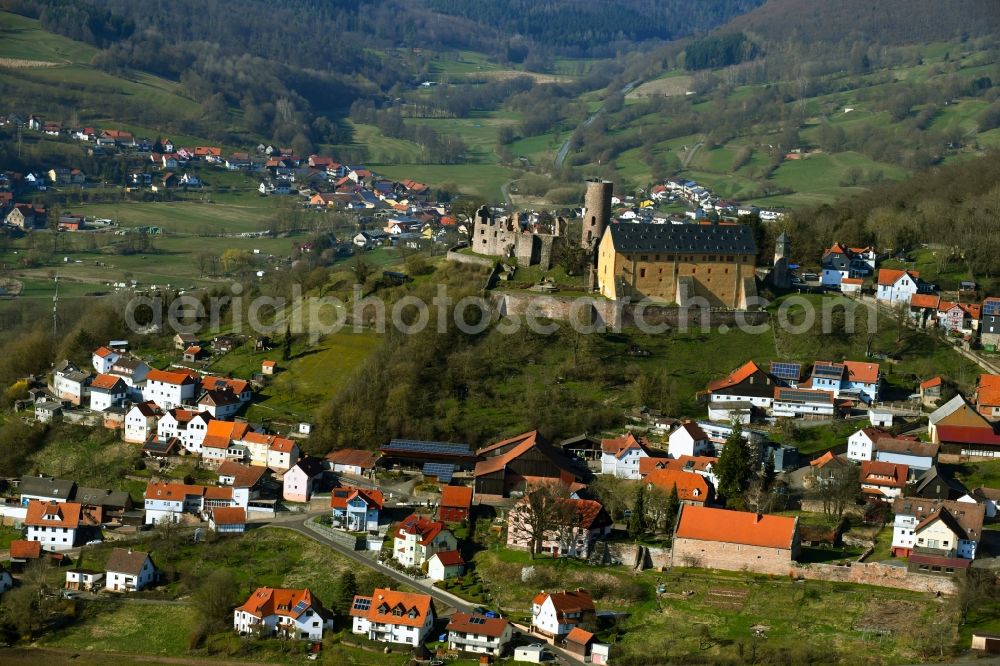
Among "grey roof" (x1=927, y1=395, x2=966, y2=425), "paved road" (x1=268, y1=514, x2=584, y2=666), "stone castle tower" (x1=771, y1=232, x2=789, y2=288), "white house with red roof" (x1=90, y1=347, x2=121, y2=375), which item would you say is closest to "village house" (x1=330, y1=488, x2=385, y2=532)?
"paved road" (x1=268, y1=514, x2=584, y2=666)

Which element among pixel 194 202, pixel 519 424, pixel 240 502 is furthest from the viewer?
pixel 194 202

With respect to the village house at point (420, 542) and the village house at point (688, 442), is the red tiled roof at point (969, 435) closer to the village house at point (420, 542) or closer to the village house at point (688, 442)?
the village house at point (688, 442)

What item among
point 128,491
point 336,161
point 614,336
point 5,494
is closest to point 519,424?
point 614,336

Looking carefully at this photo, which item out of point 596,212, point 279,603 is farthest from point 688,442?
point 596,212

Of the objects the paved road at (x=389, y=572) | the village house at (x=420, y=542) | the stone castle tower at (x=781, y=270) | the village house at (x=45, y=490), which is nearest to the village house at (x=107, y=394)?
the village house at (x=45, y=490)

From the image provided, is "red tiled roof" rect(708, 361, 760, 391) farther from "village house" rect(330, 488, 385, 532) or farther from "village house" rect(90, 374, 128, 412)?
"village house" rect(90, 374, 128, 412)

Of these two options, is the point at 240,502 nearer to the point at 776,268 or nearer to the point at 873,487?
the point at 873,487

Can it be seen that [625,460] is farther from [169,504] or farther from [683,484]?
[169,504]

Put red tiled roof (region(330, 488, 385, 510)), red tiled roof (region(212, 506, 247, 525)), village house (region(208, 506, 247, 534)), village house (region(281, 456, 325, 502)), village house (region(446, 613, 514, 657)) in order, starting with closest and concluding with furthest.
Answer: village house (region(446, 613, 514, 657)), red tiled roof (region(330, 488, 385, 510)), village house (region(208, 506, 247, 534)), red tiled roof (region(212, 506, 247, 525)), village house (region(281, 456, 325, 502))
